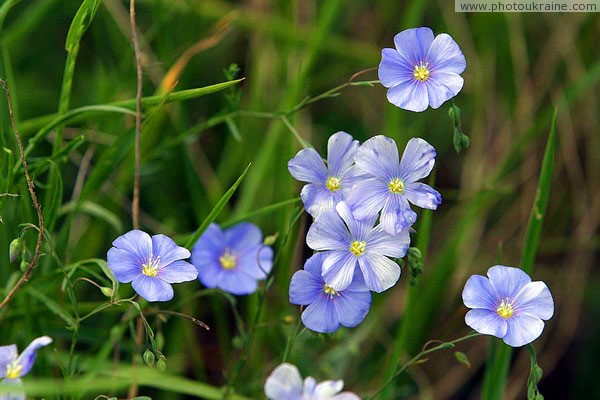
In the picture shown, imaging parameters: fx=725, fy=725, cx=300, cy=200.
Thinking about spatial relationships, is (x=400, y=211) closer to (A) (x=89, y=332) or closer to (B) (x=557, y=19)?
(A) (x=89, y=332)

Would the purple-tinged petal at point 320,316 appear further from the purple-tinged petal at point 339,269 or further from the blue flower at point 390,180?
the blue flower at point 390,180

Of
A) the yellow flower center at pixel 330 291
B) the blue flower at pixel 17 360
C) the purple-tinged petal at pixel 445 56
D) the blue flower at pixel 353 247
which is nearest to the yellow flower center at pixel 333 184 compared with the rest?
the blue flower at pixel 353 247

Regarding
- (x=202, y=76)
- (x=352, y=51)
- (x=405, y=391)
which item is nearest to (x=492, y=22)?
(x=352, y=51)

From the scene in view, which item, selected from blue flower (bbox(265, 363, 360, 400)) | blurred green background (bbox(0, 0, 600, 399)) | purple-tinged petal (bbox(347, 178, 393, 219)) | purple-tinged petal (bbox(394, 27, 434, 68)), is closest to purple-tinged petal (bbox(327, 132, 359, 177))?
purple-tinged petal (bbox(347, 178, 393, 219))

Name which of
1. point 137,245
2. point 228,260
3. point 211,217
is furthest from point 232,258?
point 137,245

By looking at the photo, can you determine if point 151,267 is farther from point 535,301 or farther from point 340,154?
point 535,301

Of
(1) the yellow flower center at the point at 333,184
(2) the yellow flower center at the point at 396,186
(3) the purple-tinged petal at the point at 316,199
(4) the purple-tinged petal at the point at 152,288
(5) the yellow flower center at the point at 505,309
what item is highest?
(2) the yellow flower center at the point at 396,186
